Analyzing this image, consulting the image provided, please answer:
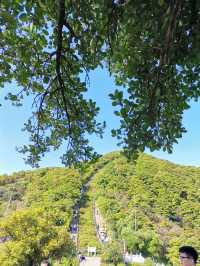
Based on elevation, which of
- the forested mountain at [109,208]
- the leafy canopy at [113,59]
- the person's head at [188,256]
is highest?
the forested mountain at [109,208]

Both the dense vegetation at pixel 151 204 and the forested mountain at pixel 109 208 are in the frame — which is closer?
the forested mountain at pixel 109 208

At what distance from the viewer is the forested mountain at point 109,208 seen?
38500mm

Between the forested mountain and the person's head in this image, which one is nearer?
the person's head

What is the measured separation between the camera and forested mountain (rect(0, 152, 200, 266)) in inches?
1516

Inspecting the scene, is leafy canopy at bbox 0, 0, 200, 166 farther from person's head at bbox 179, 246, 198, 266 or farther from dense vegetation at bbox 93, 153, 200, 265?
dense vegetation at bbox 93, 153, 200, 265

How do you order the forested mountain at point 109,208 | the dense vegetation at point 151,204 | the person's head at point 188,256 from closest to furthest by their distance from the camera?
the person's head at point 188,256
the forested mountain at point 109,208
the dense vegetation at point 151,204

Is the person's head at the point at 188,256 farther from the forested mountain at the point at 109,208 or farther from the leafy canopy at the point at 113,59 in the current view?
the forested mountain at the point at 109,208

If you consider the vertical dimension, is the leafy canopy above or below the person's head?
above

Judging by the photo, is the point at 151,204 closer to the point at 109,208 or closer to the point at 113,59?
the point at 109,208

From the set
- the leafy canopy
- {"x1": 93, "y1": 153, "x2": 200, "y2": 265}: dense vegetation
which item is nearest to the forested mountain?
{"x1": 93, "y1": 153, "x2": 200, "y2": 265}: dense vegetation

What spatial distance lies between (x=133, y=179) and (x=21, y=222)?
286 feet

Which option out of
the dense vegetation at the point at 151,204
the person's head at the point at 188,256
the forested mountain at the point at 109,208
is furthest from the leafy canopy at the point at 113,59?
the dense vegetation at the point at 151,204

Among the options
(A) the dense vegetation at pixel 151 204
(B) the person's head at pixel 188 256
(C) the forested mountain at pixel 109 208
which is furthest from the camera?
(A) the dense vegetation at pixel 151 204

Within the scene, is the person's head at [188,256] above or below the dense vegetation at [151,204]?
below
